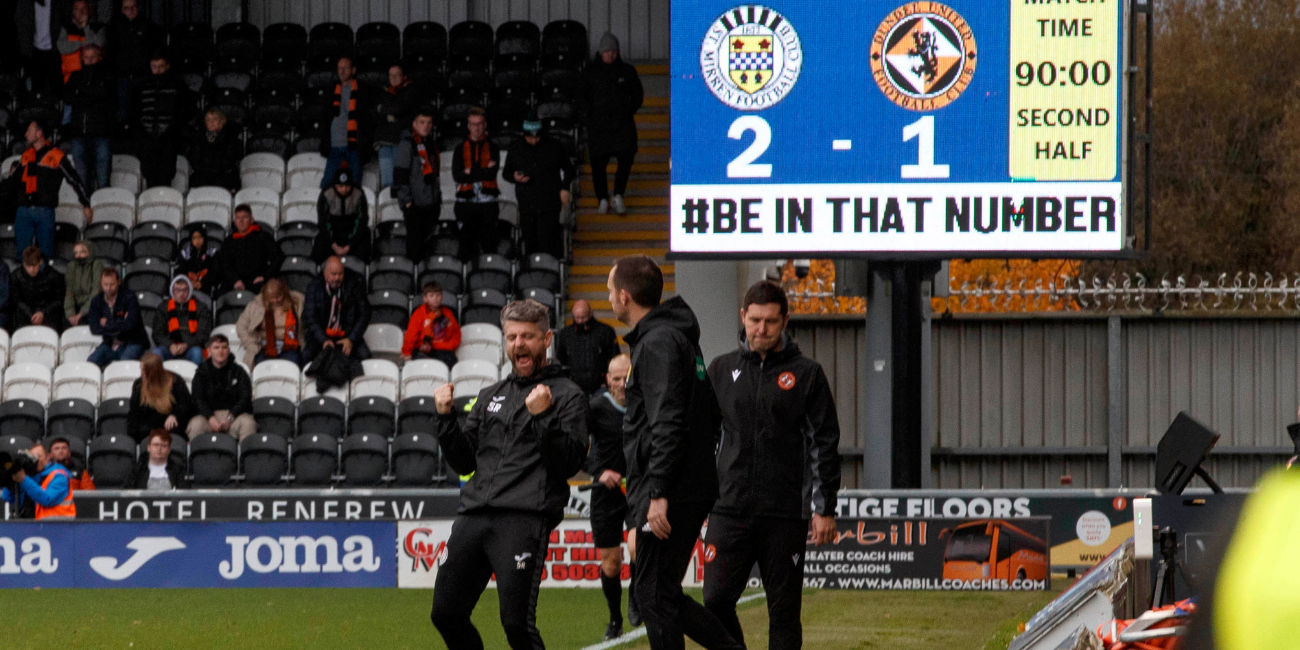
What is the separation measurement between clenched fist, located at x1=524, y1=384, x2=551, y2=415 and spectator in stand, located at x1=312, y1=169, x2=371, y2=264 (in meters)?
12.2

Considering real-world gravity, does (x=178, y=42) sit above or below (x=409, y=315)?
above

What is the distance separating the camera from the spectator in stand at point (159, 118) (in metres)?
18.9

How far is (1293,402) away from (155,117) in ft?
44.1

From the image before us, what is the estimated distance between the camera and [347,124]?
60.1 ft

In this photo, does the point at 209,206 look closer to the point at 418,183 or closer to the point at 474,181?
the point at 418,183

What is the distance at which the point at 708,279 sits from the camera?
16.8m

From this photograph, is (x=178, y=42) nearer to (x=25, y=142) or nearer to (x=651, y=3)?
(x=25, y=142)

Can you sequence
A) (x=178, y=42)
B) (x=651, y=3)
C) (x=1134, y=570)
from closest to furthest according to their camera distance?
(x=1134, y=570), (x=178, y=42), (x=651, y=3)

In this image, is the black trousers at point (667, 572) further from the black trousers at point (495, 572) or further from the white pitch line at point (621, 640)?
the white pitch line at point (621, 640)

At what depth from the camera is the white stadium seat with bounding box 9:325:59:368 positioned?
16.8 m

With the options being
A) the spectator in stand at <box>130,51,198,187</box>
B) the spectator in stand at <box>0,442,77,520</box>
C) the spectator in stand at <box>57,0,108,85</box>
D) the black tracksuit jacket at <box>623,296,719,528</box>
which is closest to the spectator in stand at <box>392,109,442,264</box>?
the spectator in stand at <box>130,51,198,187</box>

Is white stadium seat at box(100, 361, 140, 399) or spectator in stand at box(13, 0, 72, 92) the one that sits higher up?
spectator in stand at box(13, 0, 72, 92)

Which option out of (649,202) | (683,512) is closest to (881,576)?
(683,512)

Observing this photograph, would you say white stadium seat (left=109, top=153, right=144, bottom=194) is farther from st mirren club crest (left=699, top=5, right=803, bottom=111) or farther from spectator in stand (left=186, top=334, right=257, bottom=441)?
st mirren club crest (left=699, top=5, right=803, bottom=111)
